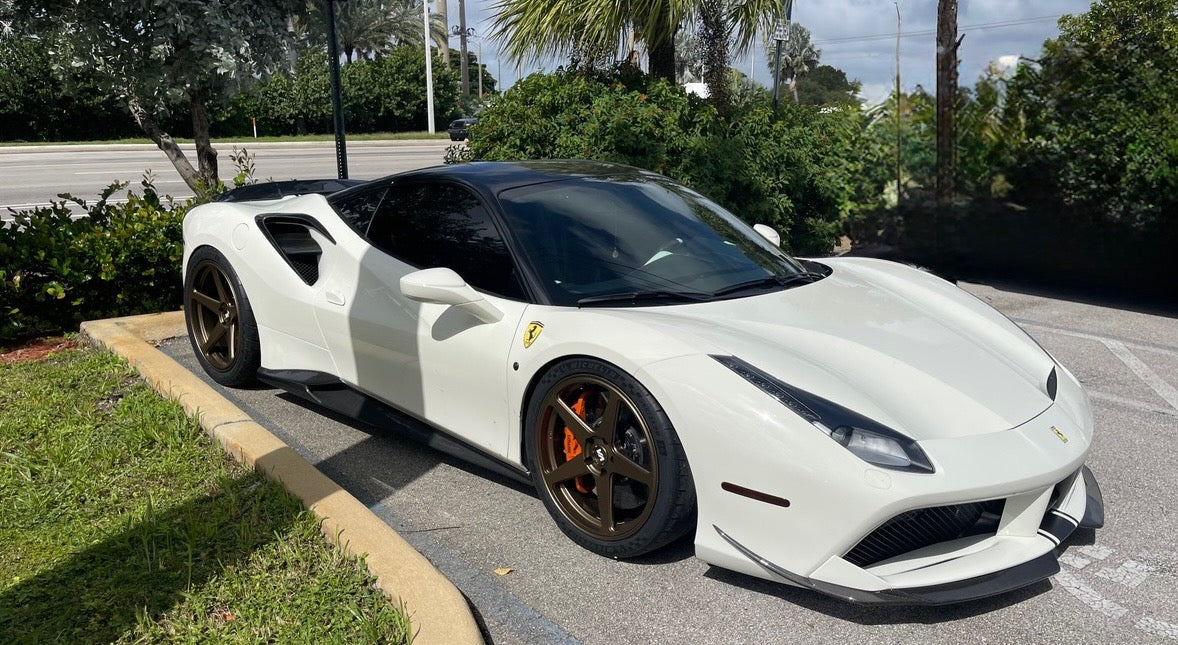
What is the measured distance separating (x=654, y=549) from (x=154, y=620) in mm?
1500

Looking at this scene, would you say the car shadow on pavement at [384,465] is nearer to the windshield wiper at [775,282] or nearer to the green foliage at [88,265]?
the windshield wiper at [775,282]

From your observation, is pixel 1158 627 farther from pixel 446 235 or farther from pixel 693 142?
pixel 693 142

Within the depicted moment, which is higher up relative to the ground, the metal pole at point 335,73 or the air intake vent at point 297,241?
the metal pole at point 335,73

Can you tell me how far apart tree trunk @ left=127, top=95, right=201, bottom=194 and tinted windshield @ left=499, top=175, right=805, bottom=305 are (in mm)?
4591

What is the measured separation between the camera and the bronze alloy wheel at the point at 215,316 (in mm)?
4746

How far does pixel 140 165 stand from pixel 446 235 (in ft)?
69.0

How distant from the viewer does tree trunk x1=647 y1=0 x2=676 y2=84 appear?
8.80 meters

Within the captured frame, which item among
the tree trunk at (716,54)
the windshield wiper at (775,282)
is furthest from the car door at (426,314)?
the tree trunk at (716,54)

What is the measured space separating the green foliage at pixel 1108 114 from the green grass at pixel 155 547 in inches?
265

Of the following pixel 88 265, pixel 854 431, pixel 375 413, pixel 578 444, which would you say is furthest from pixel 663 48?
pixel 854 431

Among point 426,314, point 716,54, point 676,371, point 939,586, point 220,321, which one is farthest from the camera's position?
point 716,54

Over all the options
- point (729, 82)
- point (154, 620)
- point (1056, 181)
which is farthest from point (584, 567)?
point (729, 82)

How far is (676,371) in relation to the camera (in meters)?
2.80

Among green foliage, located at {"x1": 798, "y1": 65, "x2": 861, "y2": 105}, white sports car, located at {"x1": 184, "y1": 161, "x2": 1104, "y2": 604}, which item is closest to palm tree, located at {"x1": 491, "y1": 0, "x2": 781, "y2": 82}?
green foliage, located at {"x1": 798, "y1": 65, "x2": 861, "y2": 105}
